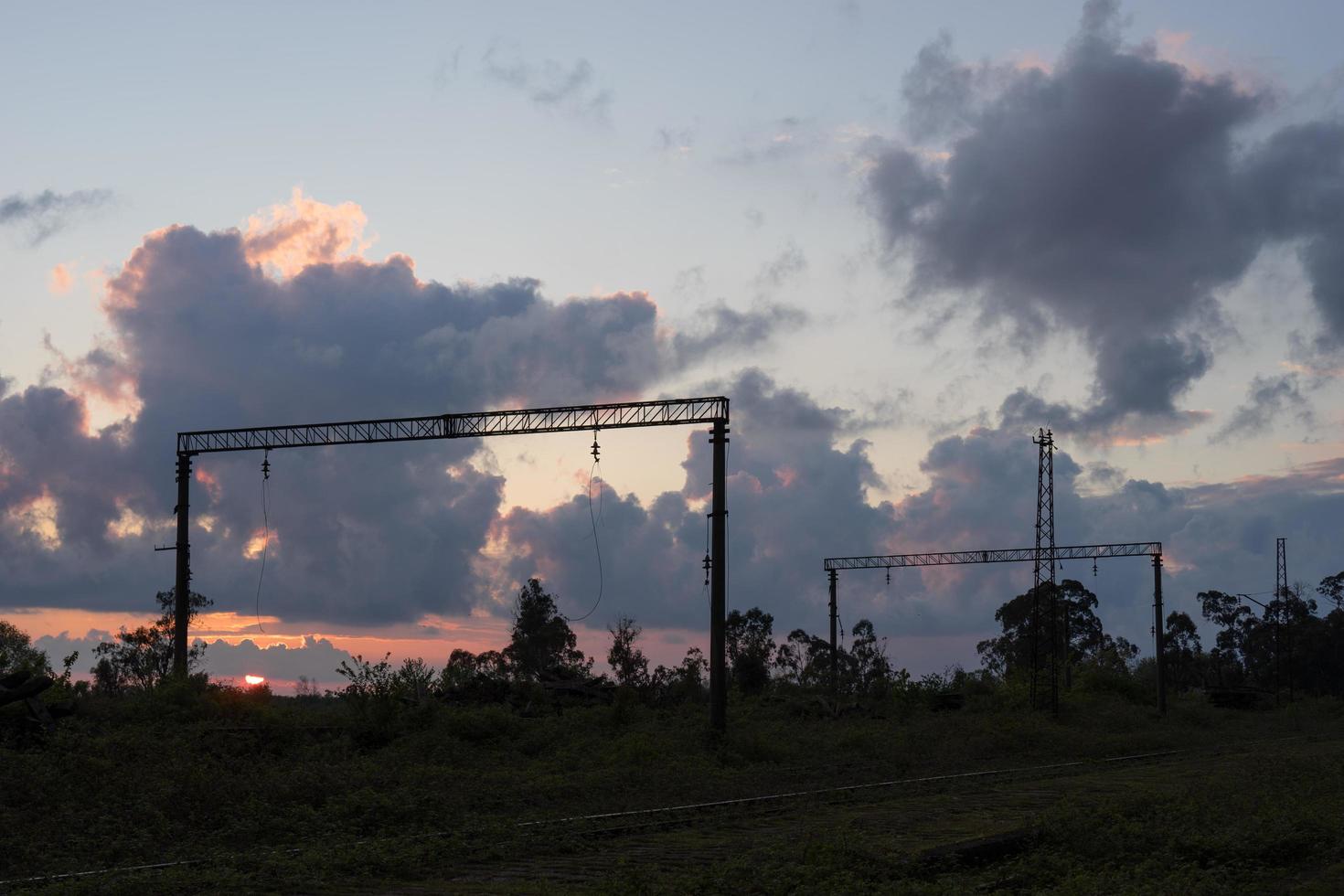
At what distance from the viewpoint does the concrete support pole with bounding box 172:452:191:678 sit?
4059cm

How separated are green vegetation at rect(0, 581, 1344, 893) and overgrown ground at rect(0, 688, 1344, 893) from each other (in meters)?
0.07

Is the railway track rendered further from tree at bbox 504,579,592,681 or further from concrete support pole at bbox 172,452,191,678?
tree at bbox 504,579,592,681

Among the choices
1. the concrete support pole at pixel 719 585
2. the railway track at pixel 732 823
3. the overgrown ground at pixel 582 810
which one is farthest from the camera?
the concrete support pole at pixel 719 585

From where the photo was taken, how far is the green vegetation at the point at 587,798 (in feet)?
49.0

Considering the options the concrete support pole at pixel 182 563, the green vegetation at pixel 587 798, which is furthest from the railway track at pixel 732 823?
the concrete support pole at pixel 182 563

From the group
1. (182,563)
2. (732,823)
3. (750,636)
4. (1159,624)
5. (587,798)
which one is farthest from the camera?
(750,636)

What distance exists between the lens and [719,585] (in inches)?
1305

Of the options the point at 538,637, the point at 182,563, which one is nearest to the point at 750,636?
the point at 538,637

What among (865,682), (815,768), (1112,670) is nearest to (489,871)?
(815,768)

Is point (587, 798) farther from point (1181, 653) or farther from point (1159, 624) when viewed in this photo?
point (1181, 653)

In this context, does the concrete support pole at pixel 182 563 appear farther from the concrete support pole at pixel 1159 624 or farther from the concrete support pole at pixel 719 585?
the concrete support pole at pixel 1159 624

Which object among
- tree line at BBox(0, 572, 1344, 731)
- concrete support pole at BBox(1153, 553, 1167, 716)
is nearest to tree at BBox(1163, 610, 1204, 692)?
tree line at BBox(0, 572, 1344, 731)

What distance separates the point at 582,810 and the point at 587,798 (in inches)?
73.7

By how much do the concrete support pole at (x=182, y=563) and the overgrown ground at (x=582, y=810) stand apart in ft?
13.4
